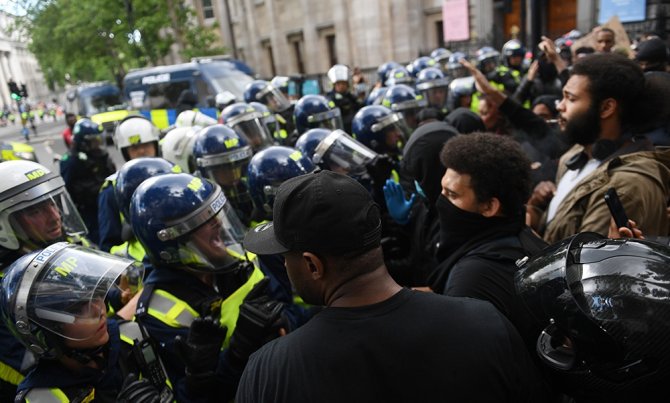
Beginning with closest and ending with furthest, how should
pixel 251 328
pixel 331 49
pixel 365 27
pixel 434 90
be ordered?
pixel 251 328
pixel 434 90
pixel 365 27
pixel 331 49

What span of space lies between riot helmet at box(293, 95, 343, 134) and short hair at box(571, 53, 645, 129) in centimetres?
325

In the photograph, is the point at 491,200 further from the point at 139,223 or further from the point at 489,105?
the point at 489,105

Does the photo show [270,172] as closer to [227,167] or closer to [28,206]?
[227,167]

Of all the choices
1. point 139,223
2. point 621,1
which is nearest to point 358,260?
point 139,223

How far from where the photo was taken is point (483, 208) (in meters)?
2.00

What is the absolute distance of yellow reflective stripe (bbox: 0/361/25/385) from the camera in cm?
212

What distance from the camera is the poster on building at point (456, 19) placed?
14.4m

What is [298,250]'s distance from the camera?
4.16ft

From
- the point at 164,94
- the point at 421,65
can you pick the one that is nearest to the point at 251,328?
the point at 421,65

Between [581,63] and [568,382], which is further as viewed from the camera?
[581,63]

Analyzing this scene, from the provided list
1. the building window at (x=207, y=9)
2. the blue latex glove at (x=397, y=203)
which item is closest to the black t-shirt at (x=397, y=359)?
the blue latex glove at (x=397, y=203)

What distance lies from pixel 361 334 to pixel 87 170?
4.97 meters

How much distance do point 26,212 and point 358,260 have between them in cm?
220

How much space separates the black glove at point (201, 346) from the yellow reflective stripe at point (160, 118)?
1279 cm
